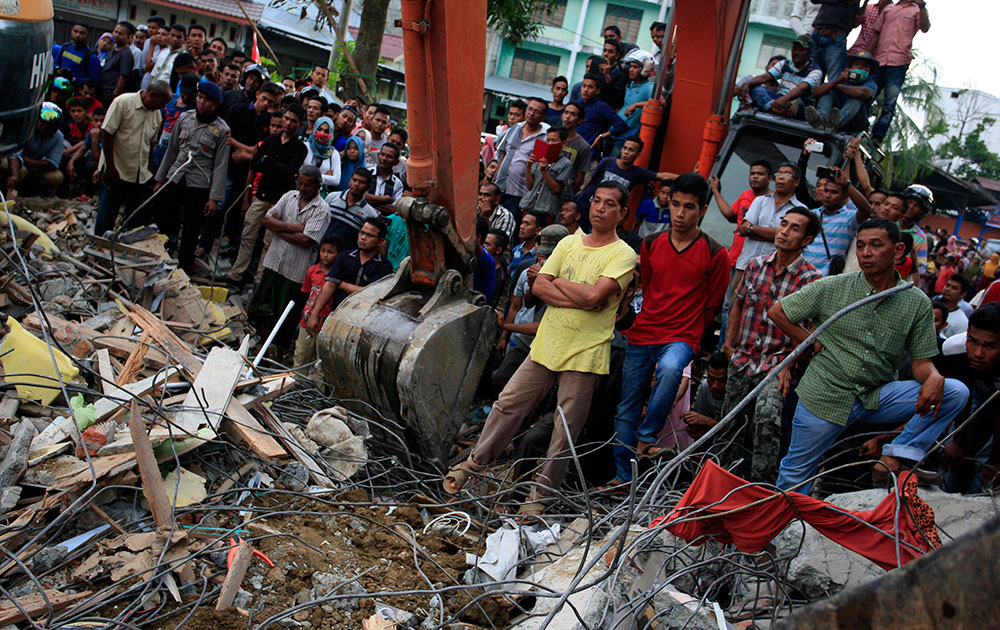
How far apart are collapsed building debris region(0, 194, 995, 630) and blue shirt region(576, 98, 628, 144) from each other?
4.68 meters

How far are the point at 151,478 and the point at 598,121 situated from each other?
21.3 feet

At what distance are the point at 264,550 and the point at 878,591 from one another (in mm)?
3205

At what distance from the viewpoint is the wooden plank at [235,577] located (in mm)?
3203

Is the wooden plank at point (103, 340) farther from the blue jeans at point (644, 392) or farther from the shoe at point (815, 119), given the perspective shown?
the shoe at point (815, 119)

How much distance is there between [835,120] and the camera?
7.07m

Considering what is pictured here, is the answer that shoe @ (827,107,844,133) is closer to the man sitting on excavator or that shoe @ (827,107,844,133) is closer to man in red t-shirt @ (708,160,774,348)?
the man sitting on excavator

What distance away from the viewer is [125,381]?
4934 mm

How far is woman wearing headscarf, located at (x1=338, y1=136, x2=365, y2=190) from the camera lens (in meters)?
8.67

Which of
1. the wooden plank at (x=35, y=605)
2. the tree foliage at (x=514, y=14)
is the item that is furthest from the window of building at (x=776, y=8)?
the wooden plank at (x=35, y=605)

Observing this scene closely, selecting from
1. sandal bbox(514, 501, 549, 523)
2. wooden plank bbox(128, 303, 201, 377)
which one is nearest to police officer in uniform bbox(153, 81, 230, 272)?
wooden plank bbox(128, 303, 201, 377)

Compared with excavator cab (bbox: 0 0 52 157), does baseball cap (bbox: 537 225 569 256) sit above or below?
below

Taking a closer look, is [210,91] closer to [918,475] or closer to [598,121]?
[598,121]

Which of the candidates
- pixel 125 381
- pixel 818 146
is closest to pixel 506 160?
pixel 818 146

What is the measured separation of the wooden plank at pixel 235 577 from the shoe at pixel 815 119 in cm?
589
